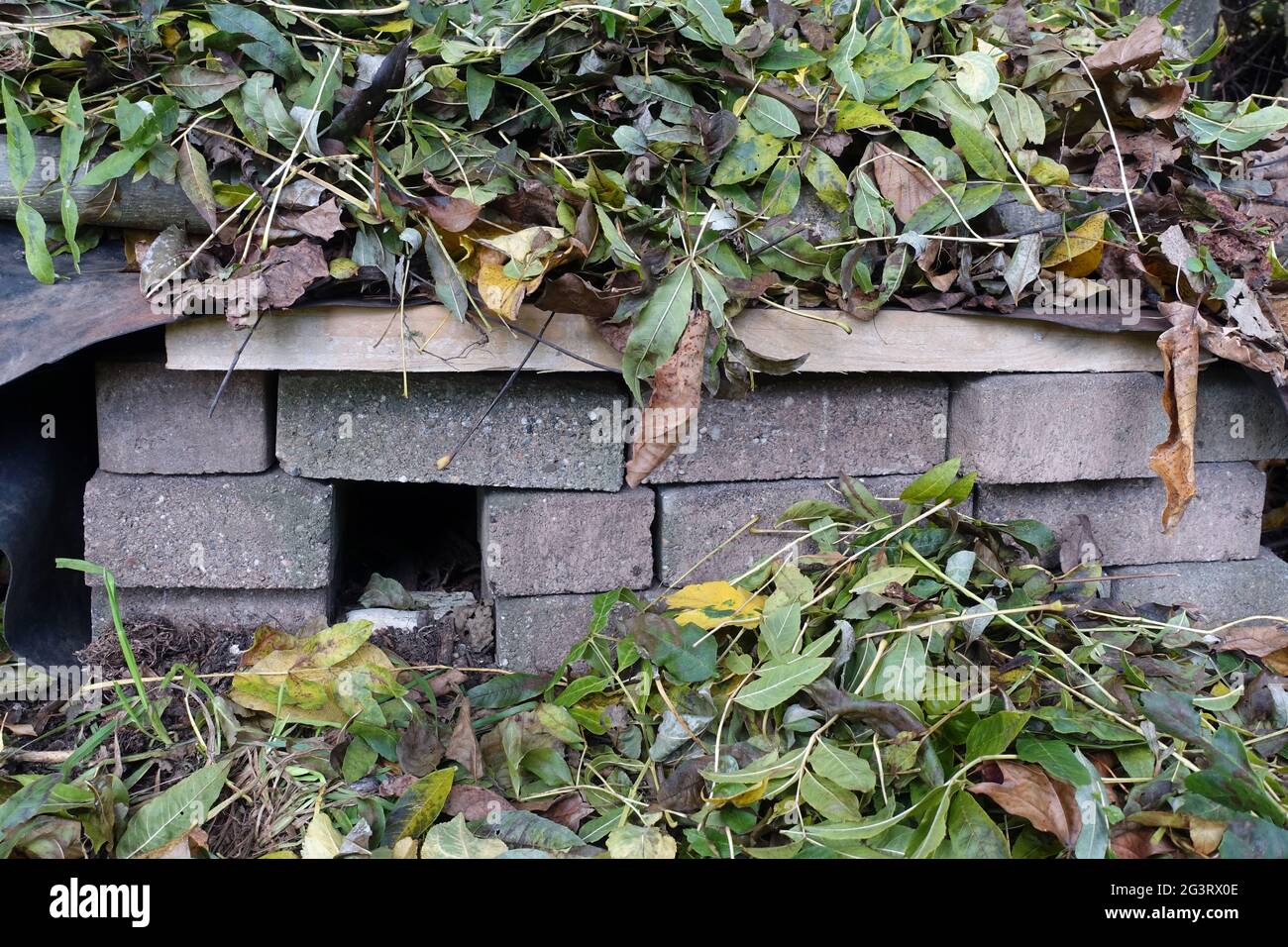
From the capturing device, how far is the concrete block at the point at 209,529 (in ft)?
7.28

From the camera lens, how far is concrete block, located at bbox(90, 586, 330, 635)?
231 centimetres

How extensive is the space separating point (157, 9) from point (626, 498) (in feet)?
4.65

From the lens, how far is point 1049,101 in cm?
229

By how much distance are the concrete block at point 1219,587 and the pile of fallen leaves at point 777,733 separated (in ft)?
1.00

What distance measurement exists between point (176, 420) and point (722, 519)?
4.14 feet

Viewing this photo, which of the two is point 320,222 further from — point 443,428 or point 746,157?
point 746,157

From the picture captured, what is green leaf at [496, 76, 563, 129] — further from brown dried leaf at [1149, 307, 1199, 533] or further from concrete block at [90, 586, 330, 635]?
brown dried leaf at [1149, 307, 1199, 533]

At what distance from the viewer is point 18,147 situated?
6.24 ft

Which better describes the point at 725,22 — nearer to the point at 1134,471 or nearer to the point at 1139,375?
the point at 1139,375

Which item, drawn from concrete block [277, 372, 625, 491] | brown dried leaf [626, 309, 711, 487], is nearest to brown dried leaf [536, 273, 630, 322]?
brown dried leaf [626, 309, 711, 487]

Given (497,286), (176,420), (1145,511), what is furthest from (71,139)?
(1145,511)

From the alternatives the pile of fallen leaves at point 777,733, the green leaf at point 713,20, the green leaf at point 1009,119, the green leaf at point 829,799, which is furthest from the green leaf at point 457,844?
the green leaf at point 1009,119

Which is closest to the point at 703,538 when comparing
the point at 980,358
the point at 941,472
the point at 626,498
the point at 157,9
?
the point at 626,498

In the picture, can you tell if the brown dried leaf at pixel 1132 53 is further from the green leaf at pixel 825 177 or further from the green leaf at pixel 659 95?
the green leaf at pixel 659 95
